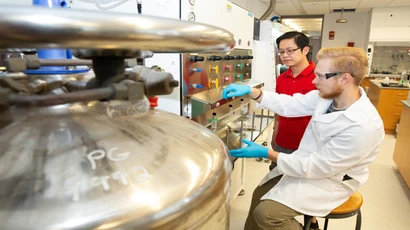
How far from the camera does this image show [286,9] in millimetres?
6902

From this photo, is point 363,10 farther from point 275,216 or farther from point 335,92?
point 275,216

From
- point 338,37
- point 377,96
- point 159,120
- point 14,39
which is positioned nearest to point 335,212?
point 159,120

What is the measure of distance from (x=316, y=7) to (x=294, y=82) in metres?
5.68

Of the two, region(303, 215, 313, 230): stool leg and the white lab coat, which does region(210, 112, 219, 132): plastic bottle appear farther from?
region(303, 215, 313, 230): stool leg

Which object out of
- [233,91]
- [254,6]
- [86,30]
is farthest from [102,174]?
[254,6]

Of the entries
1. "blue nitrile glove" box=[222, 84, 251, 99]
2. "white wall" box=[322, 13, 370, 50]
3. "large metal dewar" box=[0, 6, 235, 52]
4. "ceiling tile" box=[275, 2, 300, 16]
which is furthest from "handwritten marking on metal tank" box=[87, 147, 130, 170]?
"white wall" box=[322, 13, 370, 50]

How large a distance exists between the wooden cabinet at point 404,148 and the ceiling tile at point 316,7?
3.80 meters

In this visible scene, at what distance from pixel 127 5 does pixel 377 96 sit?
4938mm

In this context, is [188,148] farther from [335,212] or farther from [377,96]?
[377,96]

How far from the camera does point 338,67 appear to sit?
131cm

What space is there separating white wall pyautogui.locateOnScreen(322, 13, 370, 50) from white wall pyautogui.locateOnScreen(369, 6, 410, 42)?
0.67 m

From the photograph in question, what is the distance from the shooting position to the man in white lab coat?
47.9 inches

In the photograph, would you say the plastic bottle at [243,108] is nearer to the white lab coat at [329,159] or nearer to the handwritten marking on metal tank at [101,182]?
the white lab coat at [329,159]

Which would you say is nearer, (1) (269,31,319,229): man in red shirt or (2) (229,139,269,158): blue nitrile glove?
(2) (229,139,269,158): blue nitrile glove
